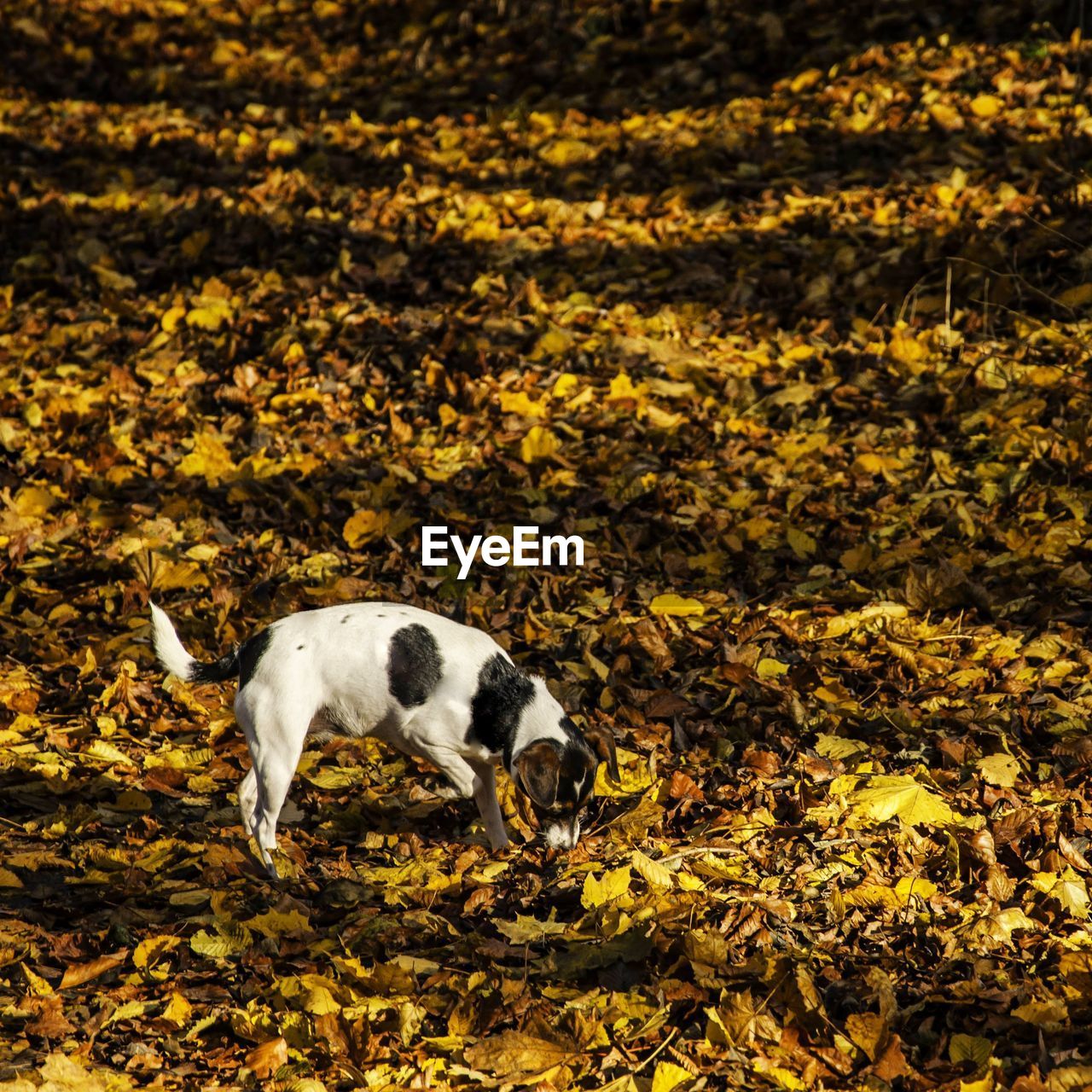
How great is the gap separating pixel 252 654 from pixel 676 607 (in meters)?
Answer: 2.17

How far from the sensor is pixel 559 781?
4.41 metres

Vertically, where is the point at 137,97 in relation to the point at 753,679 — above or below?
above

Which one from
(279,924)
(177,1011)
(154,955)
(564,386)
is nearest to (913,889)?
(279,924)

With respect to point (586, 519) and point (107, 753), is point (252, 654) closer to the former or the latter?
point (107, 753)

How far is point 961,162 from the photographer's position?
32.3 ft

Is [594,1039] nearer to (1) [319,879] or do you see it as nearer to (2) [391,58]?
(1) [319,879]

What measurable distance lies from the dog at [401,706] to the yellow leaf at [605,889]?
1.00 ft

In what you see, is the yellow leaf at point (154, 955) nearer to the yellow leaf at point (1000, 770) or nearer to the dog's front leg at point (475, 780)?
the dog's front leg at point (475, 780)

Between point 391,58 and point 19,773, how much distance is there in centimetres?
1042

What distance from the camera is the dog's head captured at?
4398 millimetres

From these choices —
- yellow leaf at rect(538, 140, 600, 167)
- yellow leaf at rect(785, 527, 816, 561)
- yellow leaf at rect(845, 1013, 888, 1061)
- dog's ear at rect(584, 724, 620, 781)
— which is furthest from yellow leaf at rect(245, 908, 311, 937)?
yellow leaf at rect(538, 140, 600, 167)

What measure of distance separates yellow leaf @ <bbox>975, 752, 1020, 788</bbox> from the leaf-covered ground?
0.18 ft

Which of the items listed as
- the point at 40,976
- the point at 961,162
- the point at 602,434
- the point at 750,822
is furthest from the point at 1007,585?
the point at 961,162

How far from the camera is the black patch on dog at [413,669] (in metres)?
4.66
